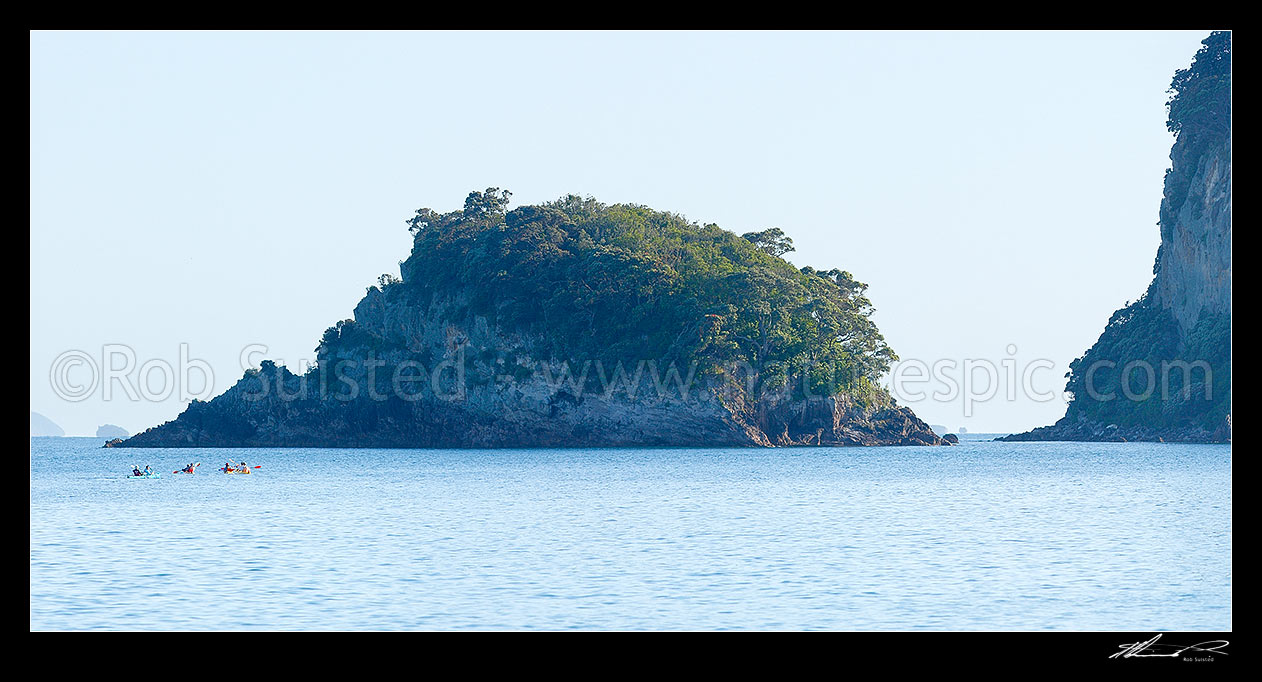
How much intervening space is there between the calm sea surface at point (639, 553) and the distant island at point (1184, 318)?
116ft

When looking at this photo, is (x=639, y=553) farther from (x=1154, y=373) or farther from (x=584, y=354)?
(x=1154, y=373)

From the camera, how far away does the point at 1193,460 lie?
5884cm

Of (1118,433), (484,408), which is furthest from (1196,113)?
(484,408)

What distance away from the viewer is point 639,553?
24125 mm

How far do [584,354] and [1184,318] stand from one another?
122ft
